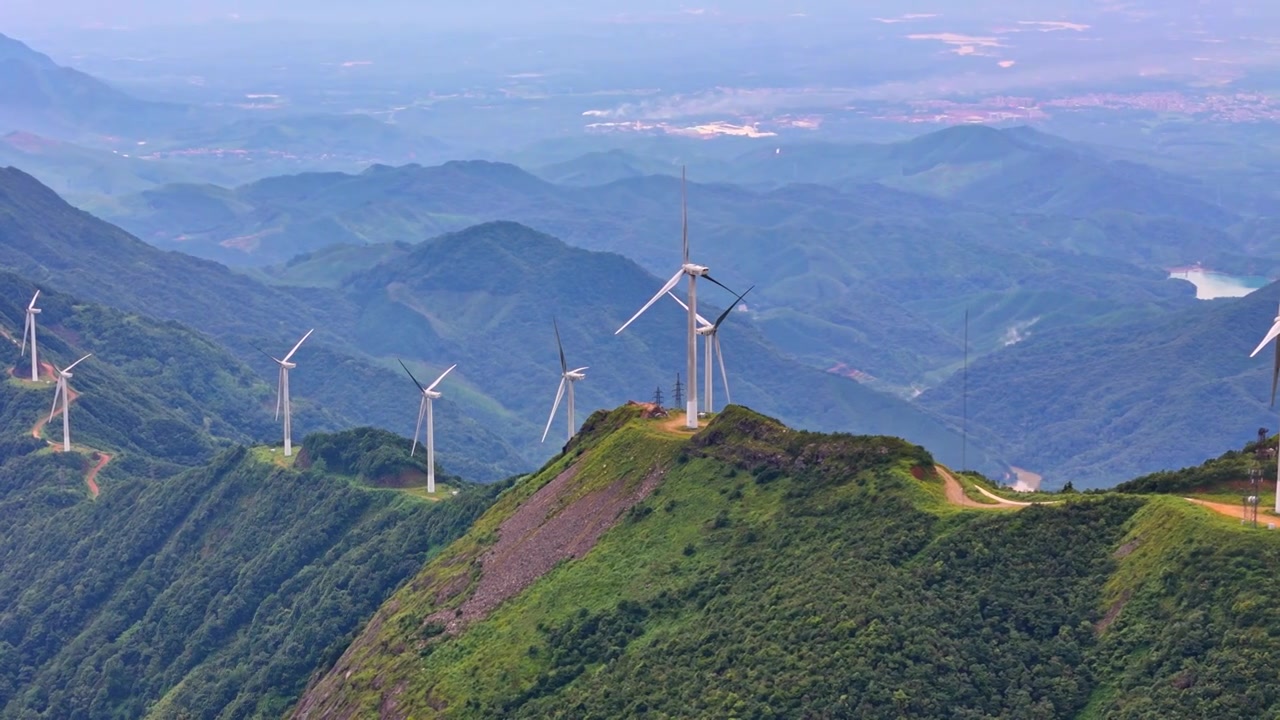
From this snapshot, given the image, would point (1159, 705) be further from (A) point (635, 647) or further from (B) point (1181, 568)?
(A) point (635, 647)

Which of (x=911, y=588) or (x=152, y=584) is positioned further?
(x=152, y=584)

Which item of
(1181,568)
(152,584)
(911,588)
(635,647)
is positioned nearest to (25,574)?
(152,584)

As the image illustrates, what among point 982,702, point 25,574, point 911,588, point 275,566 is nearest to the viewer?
point 982,702

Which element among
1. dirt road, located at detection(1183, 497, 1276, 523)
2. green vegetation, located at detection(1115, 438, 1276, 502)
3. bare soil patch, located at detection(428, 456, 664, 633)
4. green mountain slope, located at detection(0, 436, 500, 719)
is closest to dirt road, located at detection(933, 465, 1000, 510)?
green vegetation, located at detection(1115, 438, 1276, 502)

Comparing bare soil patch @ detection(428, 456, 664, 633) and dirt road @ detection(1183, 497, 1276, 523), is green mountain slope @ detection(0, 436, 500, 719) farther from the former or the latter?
dirt road @ detection(1183, 497, 1276, 523)

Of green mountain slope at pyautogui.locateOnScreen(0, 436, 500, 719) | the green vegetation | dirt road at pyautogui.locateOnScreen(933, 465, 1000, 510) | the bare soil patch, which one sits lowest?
green mountain slope at pyautogui.locateOnScreen(0, 436, 500, 719)

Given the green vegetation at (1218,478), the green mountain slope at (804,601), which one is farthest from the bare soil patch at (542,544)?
the green vegetation at (1218,478)
